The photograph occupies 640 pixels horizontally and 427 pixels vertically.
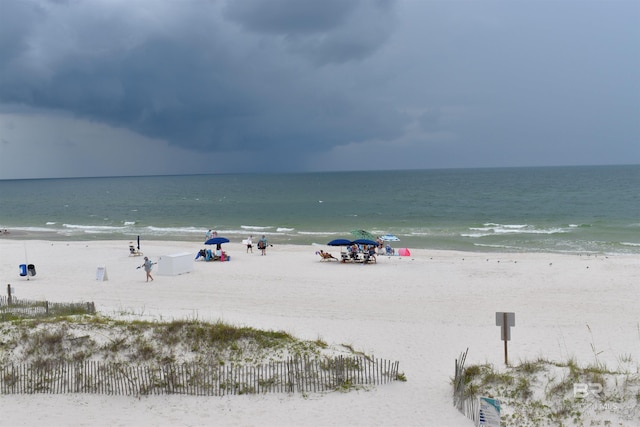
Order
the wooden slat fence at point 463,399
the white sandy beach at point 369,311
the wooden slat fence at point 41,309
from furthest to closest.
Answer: the wooden slat fence at point 41,309
the white sandy beach at point 369,311
the wooden slat fence at point 463,399

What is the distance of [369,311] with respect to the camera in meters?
18.1

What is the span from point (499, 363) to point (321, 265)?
16268mm

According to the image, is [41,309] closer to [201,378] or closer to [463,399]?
[201,378]

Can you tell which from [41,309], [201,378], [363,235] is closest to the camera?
[201,378]

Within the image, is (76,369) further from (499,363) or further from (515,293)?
(515,293)

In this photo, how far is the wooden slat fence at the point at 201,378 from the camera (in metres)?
11.2

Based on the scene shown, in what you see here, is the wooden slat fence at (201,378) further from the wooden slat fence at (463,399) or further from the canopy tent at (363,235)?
the canopy tent at (363,235)

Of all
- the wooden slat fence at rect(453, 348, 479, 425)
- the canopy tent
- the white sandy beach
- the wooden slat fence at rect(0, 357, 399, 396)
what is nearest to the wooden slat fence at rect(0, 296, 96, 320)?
the white sandy beach

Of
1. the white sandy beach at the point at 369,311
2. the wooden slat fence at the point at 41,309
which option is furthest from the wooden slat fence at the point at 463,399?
the wooden slat fence at the point at 41,309

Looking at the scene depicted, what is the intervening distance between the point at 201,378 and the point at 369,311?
7986 millimetres

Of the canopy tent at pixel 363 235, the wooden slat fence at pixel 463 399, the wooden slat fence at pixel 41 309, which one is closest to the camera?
the wooden slat fence at pixel 463 399

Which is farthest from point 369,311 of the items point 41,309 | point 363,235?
point 363,235

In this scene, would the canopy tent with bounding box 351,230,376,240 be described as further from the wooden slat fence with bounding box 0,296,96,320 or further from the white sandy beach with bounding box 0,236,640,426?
the wooden slat fence with bounding box 0,296,96,320

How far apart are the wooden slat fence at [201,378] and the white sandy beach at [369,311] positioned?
249 millimetres
